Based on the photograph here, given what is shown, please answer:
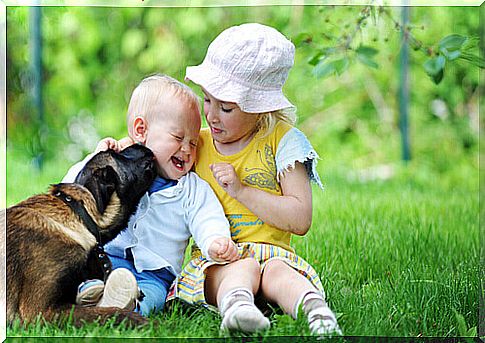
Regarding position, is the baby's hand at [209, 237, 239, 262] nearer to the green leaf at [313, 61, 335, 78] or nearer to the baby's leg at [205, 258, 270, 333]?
the baby's leg at [205, 258, 270, 333]

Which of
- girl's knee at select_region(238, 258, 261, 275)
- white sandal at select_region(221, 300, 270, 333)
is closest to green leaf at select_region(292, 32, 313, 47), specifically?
girl's knee at select_region(238, 258, 261, 275)

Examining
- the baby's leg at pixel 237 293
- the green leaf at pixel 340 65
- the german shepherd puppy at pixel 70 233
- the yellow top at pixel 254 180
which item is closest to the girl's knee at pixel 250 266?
the baby's leg at pixel 237 293

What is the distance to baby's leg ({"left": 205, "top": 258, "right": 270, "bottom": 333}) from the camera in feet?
6.50

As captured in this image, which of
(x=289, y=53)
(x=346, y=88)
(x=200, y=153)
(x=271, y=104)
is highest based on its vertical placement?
(x=289, y=53)

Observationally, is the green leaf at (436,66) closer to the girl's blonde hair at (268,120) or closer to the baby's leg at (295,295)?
the girl's blonde hair at (268,120)

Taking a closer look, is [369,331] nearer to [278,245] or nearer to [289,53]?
[278,245]

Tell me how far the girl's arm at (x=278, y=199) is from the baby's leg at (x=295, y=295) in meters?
0.12

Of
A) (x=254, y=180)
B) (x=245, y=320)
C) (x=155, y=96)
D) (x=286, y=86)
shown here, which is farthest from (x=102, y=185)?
(x=286, y=86)

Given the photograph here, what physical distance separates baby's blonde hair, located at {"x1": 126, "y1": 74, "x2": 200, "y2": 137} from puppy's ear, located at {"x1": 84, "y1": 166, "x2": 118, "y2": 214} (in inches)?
9.8

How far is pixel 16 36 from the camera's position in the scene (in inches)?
114

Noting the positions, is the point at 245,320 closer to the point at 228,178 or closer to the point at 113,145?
the point at 228,178

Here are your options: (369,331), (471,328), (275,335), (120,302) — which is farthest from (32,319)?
(471,328)

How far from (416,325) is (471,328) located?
0.49 ft

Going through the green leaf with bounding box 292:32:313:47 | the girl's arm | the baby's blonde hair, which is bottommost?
the girl's arm
